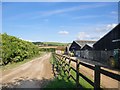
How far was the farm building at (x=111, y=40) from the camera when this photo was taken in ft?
89.2

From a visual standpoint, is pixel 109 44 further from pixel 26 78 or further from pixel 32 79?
pixel 32 79

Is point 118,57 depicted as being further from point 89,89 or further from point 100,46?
point 89,89

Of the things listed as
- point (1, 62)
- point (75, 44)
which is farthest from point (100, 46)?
point (75, 44)

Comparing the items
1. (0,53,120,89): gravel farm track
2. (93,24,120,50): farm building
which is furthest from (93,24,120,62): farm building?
(0,53,120,89): gravel farm track

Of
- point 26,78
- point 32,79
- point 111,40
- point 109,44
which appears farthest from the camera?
point 109,44

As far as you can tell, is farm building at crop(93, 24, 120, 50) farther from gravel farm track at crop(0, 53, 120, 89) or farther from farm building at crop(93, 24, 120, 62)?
gravel farm track at crop(0, 53, 120, 89)

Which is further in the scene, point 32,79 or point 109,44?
point 109,44

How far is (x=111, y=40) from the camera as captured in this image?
29688mm

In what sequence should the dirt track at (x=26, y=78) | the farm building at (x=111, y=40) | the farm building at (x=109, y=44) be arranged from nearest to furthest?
the dirt track at (x=26, y=78) → the farm building at (x=111, y=40) → the farm building at (x=109, y=44)

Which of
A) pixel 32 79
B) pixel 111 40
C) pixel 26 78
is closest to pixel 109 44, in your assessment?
pixel 111 40

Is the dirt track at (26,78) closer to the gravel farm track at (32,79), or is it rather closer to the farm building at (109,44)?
the gravel farm track at (32,79)

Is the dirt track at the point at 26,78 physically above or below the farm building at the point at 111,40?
below

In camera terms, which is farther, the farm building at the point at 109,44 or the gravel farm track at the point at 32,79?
the farm building at the point at 109,44

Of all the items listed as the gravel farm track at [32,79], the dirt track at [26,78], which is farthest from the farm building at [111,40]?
the dirt track at [26,78]
